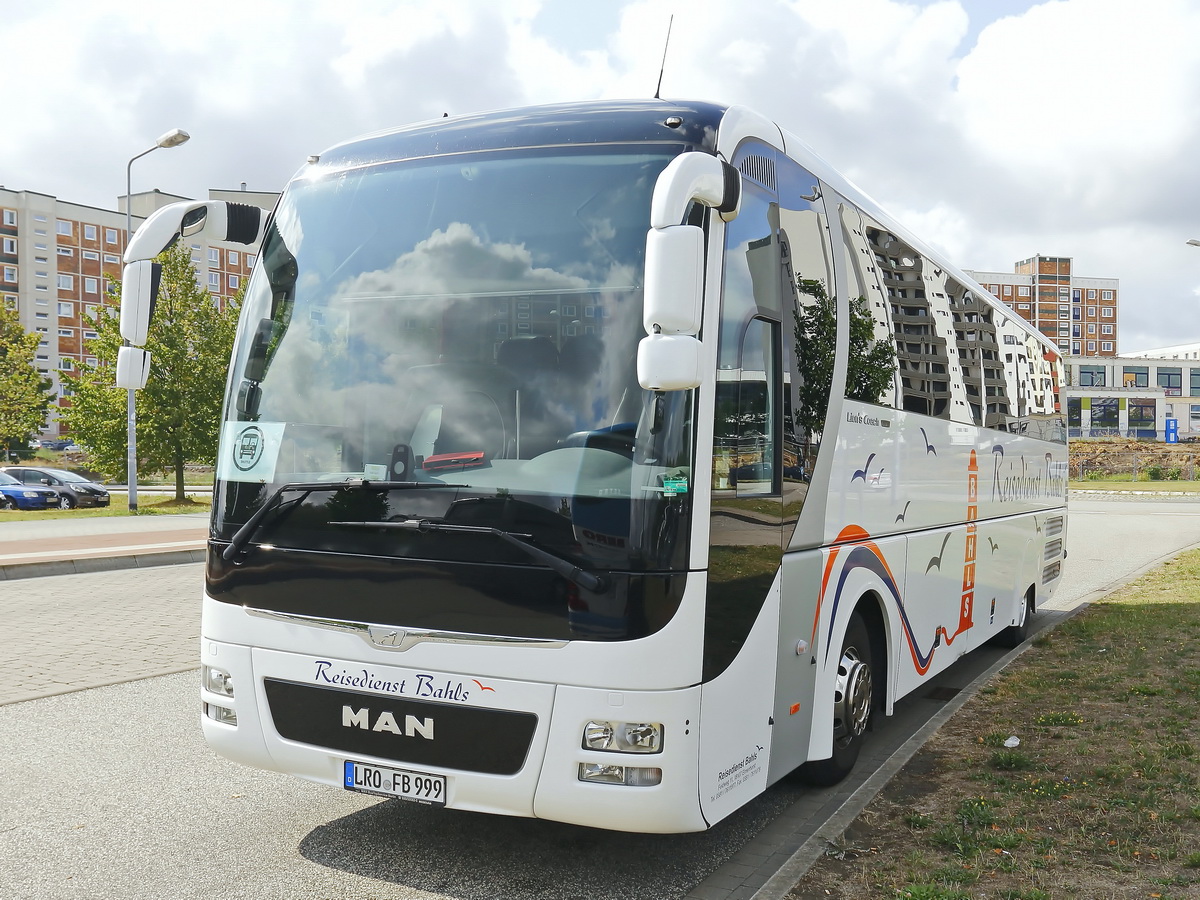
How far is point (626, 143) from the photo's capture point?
4.31 metres

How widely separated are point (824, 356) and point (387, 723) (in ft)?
8.59

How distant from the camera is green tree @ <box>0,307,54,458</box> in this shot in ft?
124

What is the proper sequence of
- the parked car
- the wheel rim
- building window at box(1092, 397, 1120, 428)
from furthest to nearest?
building window at box(1092, 397, 1120, 428)
the parked car
the wheel rim

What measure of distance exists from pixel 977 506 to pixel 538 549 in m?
5.26

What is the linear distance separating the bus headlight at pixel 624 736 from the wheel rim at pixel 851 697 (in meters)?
1.90

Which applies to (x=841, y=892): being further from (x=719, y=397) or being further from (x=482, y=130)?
(x=482, y=130)

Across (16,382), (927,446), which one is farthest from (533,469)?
(16,382)

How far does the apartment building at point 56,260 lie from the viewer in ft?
319

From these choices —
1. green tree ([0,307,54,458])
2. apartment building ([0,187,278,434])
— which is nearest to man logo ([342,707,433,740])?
green tree ([0,307,54,458])

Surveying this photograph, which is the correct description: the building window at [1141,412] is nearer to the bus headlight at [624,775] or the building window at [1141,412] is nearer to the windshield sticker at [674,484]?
the windshield sticker at [674,484]

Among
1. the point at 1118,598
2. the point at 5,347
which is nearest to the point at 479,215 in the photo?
the point at 1118,598

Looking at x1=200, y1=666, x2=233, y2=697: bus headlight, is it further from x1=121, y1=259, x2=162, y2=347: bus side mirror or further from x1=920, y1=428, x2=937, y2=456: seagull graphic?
x1=920, y1=428, x2=937, y2=456: seagull graphic

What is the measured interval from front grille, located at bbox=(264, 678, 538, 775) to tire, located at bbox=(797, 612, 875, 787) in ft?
7.00

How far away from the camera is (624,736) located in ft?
12.8
